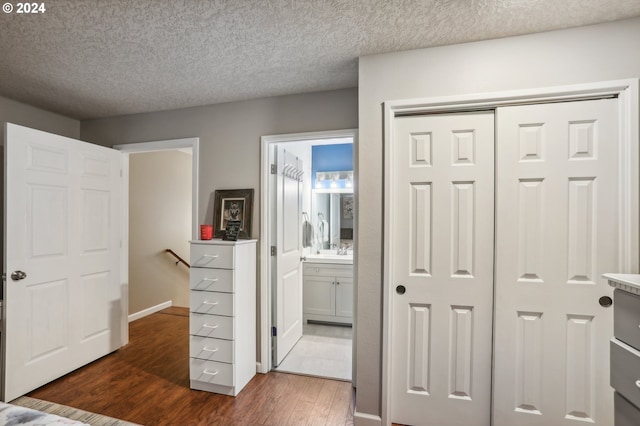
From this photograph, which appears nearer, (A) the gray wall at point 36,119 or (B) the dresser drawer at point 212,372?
(B) the dresser drawer at point 212,372

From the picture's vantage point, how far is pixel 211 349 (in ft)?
7.50

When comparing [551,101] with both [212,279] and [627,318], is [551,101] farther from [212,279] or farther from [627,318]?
[212,279]

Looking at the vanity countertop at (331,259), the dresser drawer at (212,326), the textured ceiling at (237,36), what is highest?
the textured ceiling at (237,36)

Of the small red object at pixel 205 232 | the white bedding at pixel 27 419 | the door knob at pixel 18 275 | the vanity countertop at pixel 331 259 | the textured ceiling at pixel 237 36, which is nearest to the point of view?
the white bedding at pixel 27 419

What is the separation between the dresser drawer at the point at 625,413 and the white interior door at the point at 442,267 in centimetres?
57

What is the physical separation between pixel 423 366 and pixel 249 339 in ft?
4.57

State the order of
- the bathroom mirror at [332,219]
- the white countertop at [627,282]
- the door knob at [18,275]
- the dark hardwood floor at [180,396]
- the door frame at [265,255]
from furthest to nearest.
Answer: the bathroom mirror at [332,219], the door frame at [265,255], the door knob at [18,275], the dark hardwood floor at [180,396], the white countertop at [627,282]

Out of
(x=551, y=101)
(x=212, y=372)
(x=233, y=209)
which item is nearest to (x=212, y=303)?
(x=212, y=372)

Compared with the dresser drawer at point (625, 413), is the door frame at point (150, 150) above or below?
above

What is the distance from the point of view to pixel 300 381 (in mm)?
2465

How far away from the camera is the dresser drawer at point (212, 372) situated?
224 centimetres

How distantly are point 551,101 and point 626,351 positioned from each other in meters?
1.28

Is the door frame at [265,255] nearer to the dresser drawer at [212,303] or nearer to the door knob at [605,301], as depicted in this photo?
the dresser drawer at [212,303]

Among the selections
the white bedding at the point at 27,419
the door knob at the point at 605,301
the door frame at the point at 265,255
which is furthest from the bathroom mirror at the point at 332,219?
the white bedding at the point at 27,419
